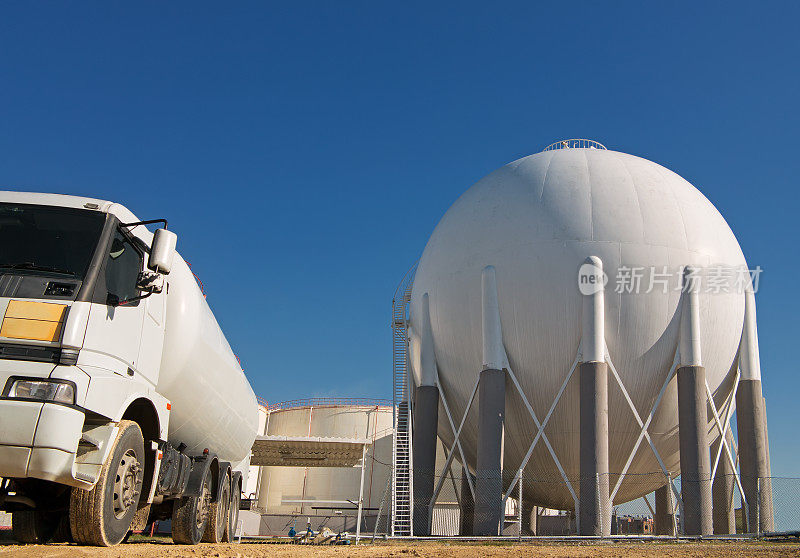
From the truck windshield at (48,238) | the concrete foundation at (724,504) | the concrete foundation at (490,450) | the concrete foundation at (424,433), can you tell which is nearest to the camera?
the truck windshield at (48,238)

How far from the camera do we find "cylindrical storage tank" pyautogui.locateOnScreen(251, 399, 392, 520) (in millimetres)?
Result: 34825

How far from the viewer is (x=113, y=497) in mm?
7039

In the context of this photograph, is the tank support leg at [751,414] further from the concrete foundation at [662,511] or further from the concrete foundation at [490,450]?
the concrete foundation at [490,450]

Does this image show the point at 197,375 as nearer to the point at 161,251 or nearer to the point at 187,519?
the point at 187,519

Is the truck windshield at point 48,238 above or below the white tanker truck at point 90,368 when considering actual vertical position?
above

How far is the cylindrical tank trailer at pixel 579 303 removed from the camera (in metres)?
18.3

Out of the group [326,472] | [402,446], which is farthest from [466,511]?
[326,472]

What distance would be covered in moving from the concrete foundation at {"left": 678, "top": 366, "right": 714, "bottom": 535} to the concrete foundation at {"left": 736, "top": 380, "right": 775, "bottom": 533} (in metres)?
2.58

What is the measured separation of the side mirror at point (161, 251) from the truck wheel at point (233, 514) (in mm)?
5717

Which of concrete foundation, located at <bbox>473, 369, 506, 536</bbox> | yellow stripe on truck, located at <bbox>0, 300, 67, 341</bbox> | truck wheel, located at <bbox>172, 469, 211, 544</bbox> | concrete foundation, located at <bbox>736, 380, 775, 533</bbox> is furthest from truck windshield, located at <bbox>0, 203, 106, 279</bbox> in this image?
concrete foundation, located at <bbox>736, 380, 775, 533</bbox>

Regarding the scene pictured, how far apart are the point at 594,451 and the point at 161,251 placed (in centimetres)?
1288

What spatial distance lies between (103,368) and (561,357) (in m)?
13.6

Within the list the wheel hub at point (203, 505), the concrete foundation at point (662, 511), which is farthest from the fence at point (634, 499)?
the wheel hub at point (203, 505)

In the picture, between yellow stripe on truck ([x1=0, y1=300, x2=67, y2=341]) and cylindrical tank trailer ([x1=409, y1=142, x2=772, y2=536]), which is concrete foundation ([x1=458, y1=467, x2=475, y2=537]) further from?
yellow stripe on truck ([x1=0, y1=300, x2=67, y2=341])
